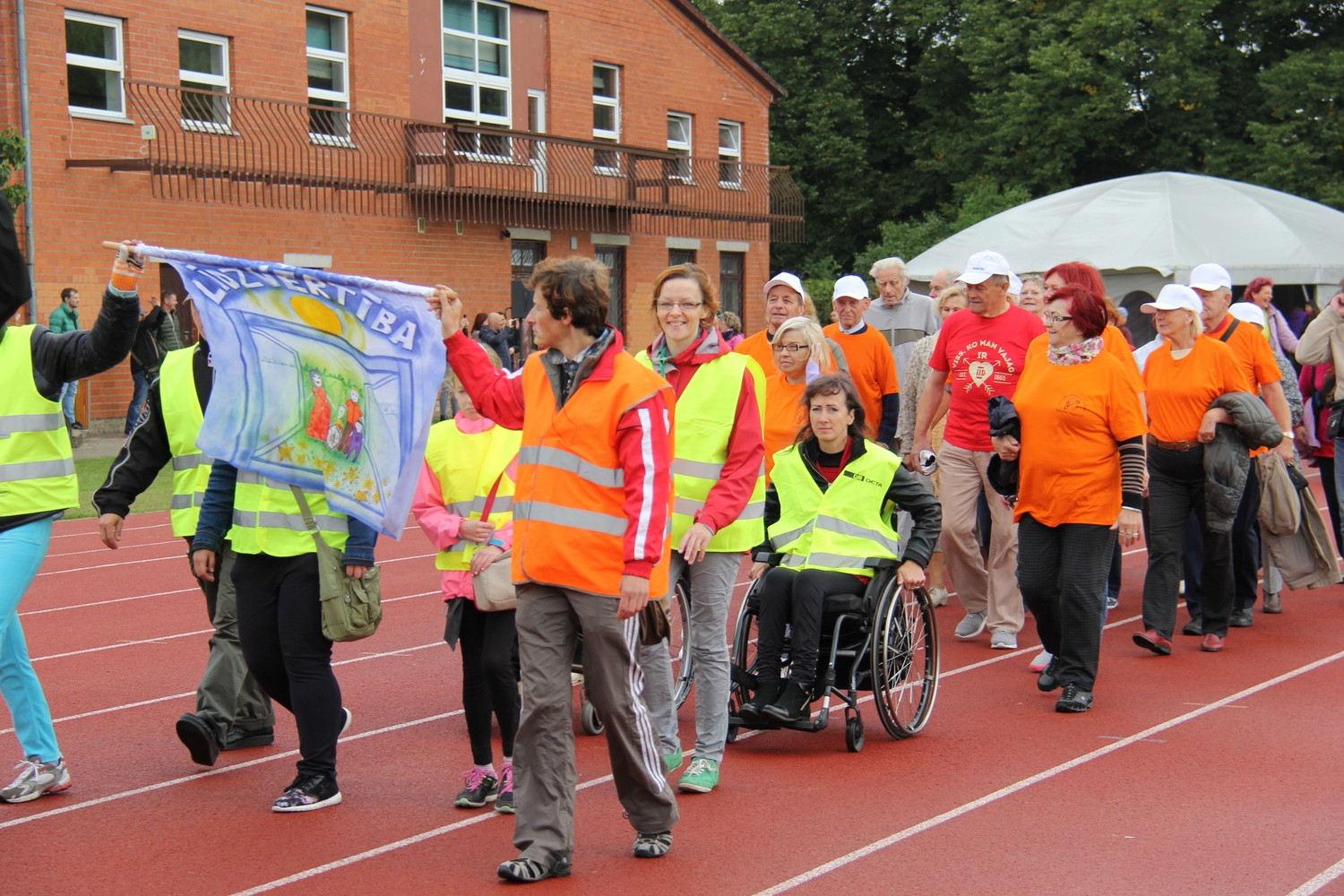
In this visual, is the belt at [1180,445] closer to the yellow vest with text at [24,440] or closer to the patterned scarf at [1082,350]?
the patterned scarf at [1082,350]

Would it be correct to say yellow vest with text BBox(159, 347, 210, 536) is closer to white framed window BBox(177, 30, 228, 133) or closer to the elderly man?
the elderly man

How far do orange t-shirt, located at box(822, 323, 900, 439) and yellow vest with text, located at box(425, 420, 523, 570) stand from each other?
380 cm

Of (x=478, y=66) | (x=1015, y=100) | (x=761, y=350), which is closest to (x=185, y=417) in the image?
(x=761, y=350)

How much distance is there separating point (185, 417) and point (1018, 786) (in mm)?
3728

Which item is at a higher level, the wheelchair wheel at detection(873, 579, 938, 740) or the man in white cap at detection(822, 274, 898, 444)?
the man in white cap at detection(822, 274, 898, 444)

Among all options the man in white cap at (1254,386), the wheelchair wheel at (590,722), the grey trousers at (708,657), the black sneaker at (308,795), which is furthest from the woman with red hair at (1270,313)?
the black sneaker at (308,795)

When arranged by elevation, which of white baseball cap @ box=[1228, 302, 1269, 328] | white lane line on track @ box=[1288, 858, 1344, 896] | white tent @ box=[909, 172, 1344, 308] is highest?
white tent @ box=[909, 172, 1344, 308]

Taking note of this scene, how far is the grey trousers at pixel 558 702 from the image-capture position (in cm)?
495

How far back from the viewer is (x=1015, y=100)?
42688 mm

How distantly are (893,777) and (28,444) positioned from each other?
363 cm

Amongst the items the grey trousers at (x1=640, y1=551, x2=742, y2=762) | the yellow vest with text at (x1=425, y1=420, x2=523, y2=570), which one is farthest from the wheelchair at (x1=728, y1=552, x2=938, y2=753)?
the yellow vest with text at (x1=425, y1=420, x2=523, y2=570)

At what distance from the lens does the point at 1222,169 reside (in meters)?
40.9

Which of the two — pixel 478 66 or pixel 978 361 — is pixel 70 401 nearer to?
pixel 478 66

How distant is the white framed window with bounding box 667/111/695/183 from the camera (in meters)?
35.3
